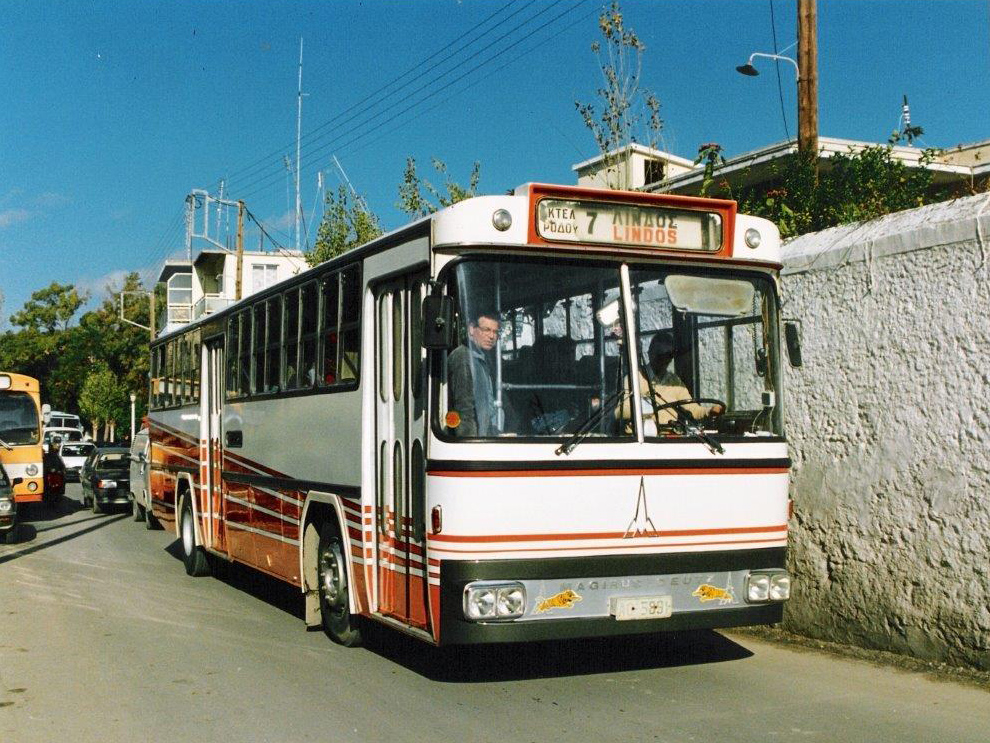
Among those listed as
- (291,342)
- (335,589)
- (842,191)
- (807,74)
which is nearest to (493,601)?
(335,589)

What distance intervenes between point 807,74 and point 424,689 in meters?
9.33

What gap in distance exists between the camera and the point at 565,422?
22.2ft

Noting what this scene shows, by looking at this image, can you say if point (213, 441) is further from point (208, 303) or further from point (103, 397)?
point (103, 397)

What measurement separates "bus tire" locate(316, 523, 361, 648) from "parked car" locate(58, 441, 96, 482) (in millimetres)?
34243

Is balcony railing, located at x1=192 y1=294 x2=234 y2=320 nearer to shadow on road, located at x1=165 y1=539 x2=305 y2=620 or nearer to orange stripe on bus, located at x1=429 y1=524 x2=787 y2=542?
shadow on road, located at x1=165 y1=539 x2=305 y2=620

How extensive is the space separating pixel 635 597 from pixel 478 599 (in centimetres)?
100

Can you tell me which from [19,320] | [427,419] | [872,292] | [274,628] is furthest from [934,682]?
[19,320]

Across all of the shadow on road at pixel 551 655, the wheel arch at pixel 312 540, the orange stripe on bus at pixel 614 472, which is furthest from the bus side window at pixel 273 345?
the orange stripe on bus at pixel 614 472

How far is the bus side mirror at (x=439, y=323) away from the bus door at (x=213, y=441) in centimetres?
628

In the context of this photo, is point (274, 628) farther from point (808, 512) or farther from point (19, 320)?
point (19, 320)

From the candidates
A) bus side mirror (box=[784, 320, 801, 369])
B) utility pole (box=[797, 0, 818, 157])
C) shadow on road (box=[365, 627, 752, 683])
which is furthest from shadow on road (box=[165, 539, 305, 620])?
utility pole (box=[797, 0, 818, 157])

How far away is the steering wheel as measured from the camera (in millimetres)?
7059

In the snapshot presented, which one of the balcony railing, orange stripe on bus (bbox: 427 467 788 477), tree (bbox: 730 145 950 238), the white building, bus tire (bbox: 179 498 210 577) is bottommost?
bus tire (bbox: 179 498 210 577)

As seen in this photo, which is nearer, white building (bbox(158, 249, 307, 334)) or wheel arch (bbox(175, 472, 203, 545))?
wheel arch (bbox(175, 472, 203, 545))
